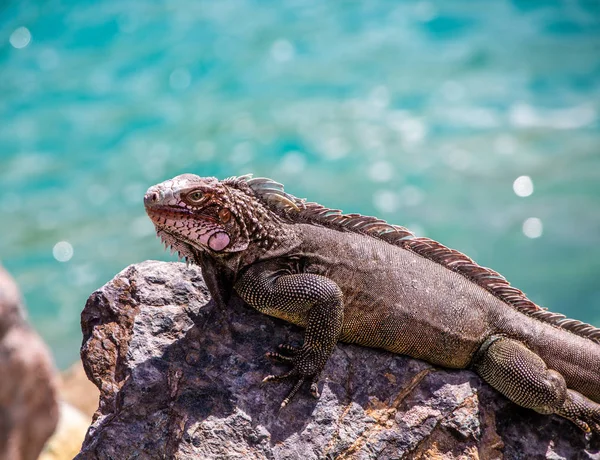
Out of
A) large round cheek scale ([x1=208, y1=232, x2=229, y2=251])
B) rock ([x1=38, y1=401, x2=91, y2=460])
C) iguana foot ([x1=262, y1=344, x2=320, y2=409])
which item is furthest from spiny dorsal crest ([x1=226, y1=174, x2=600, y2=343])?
rock ([x1=38, y1=401, x2=91, y2=460])

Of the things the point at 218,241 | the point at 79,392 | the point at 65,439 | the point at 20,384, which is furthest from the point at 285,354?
the point at 79,392

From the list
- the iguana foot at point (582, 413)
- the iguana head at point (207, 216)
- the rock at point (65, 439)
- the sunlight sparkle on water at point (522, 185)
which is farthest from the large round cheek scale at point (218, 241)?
the sunlight sparkle on water at point (522, 185)

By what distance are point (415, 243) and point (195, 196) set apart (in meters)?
2.00

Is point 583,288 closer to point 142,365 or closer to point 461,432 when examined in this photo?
point 461,432

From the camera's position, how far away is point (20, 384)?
256 inches

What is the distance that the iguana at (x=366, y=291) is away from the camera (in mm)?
5344

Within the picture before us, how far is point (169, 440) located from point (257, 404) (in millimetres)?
686

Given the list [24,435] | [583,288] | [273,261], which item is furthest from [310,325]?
[583,288]

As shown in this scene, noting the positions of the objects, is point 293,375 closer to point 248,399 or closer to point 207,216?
point 248,399

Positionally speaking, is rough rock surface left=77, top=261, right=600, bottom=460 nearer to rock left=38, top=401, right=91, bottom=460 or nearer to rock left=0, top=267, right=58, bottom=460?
rock left=0, top=267, right=58, bottom=460

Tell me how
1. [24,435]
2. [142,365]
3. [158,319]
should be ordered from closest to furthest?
1. [142,365]
2. [158,319]
3. [24,435]

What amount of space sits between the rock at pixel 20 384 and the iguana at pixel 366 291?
198 cm

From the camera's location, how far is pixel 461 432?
5.39 m

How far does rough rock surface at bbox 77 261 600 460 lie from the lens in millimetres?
5062
